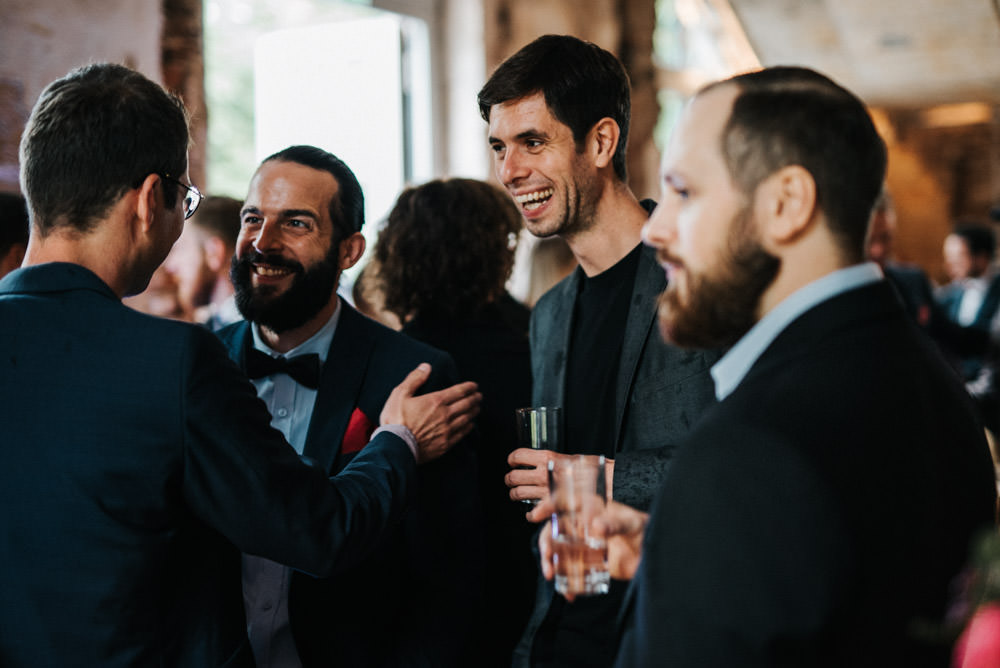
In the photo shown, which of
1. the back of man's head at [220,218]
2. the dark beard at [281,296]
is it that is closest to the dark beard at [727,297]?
the dark beard at [281,296]

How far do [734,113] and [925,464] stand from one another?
1.51 feet

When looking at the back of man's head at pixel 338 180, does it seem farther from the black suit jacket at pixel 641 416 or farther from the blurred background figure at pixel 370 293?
the black suit jacket at pixel 641 416

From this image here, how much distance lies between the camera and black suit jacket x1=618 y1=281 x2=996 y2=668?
0.88m

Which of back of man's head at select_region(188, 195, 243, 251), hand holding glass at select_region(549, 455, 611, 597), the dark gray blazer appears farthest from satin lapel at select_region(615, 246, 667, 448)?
back of man's head at select_region(188, 195, 243, 251)

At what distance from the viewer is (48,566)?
52.7 inches

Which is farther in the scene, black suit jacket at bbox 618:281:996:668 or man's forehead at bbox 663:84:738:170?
man's forehead at bbox 663:84:738:170

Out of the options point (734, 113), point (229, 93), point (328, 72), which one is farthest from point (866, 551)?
point (229, 93)

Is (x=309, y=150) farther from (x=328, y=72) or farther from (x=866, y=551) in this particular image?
(x=328, y=72)

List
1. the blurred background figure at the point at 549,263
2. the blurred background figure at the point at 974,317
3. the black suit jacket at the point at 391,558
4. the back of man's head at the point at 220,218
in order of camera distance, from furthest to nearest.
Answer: the blurred background figure at the point at 974,317 < the back of man's head at the point at 220,218 < the blurred background figure at the point at 549,263 < the black suit jacket at the point at 391,558

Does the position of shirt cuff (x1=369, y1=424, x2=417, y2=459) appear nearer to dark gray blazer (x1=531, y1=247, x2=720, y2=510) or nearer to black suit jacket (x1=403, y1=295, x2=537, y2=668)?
dark gray blazer (x1=531, y1=247, x2=720, y2=510)

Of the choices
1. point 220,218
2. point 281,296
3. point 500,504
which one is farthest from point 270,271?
point 220,218

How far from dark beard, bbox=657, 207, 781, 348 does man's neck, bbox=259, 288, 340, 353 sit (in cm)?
122

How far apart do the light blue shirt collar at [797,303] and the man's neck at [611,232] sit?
991mm

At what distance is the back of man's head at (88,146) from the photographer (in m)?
1.44
